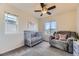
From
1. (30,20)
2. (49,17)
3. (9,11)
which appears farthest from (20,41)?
(49,17)

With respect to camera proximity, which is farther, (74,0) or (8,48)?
(8,48)

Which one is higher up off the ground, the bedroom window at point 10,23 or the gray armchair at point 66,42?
the bedroom window at point 10,23

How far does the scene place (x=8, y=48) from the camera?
52.2 inches

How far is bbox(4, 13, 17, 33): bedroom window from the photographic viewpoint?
1.28 meters

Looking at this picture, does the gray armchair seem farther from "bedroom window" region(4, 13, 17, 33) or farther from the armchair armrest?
"bedroom window" region(4, 13, 17, 33)

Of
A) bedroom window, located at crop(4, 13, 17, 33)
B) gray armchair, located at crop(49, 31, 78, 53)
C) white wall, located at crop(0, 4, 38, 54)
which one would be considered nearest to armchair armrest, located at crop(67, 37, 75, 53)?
gray armchair, located at crop(49, 31, 78, 53)

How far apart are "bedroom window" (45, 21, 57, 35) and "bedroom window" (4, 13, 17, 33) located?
69 centimetres

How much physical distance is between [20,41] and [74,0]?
1224 mm

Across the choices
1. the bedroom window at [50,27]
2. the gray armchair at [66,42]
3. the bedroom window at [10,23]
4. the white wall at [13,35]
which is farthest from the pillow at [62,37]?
the bedroom window at [10,23]

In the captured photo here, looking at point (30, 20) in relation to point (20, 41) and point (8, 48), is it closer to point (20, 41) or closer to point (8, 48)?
point (20, 41)

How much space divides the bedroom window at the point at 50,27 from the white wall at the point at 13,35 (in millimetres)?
301

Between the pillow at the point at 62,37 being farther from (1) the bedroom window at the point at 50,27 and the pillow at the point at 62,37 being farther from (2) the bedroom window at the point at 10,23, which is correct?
(2) the bedroom window at the point at 10,23

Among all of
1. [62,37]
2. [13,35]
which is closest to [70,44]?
[62,37]

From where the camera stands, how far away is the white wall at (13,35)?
1252 millimetres
